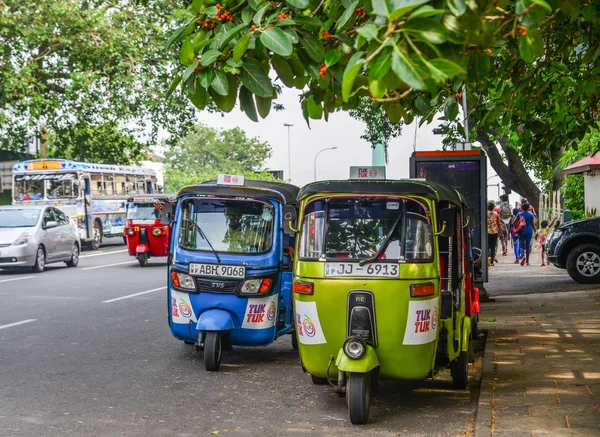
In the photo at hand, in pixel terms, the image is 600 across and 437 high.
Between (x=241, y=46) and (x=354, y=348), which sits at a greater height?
(x=241, y=46)

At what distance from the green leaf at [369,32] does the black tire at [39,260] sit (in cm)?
1975

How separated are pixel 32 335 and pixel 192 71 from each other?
24.9 ft

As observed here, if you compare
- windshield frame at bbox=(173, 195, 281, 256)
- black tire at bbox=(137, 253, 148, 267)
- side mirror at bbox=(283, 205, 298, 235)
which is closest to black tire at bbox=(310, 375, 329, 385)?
side mirror at bbox=(283, 205, 298, 235)

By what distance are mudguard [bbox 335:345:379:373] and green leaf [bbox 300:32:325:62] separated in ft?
8.97

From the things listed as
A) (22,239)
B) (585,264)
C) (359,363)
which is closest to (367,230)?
(359,363)

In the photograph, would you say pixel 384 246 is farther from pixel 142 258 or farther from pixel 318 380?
pixel 142 258

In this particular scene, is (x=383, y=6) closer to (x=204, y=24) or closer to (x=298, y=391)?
(x=204, y=24)

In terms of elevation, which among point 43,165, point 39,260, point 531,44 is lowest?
point 39,260

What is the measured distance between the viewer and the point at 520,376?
8.66 metres

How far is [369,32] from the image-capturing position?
3.46 metres

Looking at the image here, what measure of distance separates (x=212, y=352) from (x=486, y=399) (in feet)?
9.86

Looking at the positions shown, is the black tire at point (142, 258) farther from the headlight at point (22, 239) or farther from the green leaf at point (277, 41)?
the green leaf at point (277, 41)

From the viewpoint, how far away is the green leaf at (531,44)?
158 inches

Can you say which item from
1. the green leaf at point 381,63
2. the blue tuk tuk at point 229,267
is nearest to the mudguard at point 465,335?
the blue tuk tuk at point 229,267
